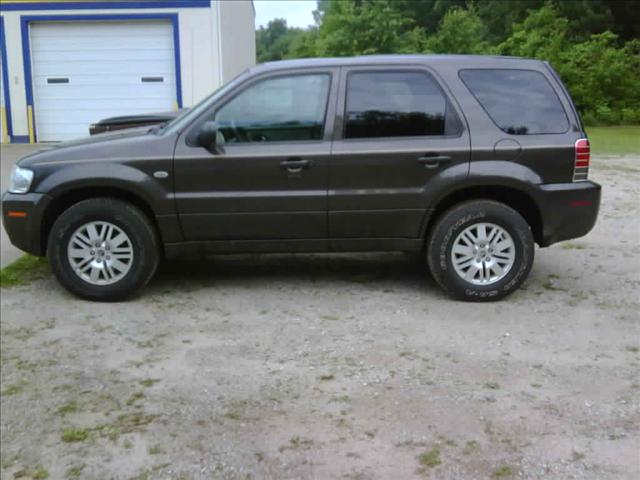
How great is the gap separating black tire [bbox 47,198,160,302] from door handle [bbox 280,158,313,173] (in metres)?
1.10

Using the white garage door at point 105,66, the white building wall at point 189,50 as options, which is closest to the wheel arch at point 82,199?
the white building wall at point 189,50

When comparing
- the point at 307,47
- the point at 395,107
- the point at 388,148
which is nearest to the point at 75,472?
the point at 388,148

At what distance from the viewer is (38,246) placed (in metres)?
5.73

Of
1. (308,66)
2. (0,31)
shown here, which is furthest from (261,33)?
(308,66)

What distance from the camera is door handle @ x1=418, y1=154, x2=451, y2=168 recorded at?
553 cm

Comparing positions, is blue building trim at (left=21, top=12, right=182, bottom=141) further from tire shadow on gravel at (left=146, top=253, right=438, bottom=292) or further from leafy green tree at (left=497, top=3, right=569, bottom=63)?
leafy green tree at (left=497, top=3, right=569, bottom=63)

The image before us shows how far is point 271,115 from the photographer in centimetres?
564

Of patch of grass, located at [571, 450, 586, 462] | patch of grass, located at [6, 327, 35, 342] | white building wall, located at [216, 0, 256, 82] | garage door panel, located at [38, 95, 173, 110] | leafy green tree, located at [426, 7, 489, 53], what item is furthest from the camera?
leafy green tree, located at [426, 7, 489, 53]

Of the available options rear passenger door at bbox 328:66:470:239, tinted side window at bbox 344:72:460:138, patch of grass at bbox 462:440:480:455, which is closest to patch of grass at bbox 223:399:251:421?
patch of grass at bbox 462:440:480:455

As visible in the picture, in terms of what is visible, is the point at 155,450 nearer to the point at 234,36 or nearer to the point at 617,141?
the point at 617,141

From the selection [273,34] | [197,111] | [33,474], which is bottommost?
[33,474]

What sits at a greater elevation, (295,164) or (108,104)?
(108,104)

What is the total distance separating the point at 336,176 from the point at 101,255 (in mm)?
1828

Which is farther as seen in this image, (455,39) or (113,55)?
(455,39)
